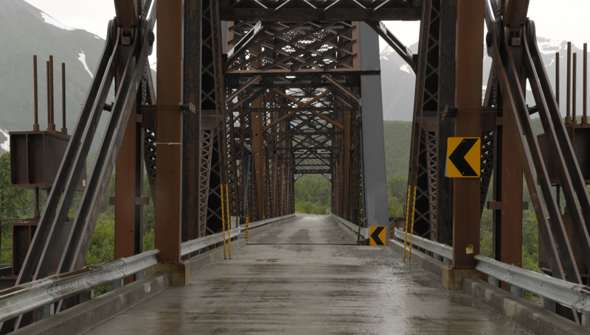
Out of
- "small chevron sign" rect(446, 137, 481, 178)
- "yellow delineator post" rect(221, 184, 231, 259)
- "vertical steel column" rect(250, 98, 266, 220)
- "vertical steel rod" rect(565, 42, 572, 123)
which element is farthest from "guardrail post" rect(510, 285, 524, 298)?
"vertical steel column" rect(250, 98, 266, 220)

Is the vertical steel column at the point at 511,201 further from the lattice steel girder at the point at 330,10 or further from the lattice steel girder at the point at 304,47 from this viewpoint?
the lattice steel girder at the point at 304,47

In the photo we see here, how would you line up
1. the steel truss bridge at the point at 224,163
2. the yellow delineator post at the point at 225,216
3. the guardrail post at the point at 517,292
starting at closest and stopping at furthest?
the steel truss bridge at the point at 224,163 → the guardrail post at the point at 517,292 → the yellow delineator post at the point at 225,216

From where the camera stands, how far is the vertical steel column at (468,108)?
31.8 feet

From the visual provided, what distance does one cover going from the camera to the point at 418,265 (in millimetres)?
13555

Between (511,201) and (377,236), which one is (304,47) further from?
(511,201)

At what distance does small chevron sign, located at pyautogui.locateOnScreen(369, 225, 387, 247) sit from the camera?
19.8 metres

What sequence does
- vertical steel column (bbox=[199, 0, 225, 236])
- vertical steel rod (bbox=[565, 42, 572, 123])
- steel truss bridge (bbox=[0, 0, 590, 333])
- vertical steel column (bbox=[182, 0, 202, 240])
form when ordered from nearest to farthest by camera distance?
steel truss bridge (bbox=[0, 0, 590, 333])
vertical steel rod (bbox=[565, 42, 572, 123])
vertical steel column (bbox=[182, 0, 202, 240])
vertical steel column (bbox=[199, 0, 225, 236])

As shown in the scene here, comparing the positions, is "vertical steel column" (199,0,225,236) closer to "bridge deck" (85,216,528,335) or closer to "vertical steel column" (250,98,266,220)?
"bridge deck" (85,216,528,335)

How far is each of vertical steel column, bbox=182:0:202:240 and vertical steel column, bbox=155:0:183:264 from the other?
232 cm

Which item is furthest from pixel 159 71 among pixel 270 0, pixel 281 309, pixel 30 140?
pixel 270 0

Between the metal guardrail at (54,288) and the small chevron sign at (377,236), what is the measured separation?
1182 centimetres

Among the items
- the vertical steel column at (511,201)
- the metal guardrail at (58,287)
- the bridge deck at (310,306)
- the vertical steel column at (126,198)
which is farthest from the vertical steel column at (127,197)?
the vertical steel column at (511,201)

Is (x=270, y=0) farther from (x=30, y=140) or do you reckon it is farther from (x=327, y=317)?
(x=327, y=317)

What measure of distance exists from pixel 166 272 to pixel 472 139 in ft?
14.8
